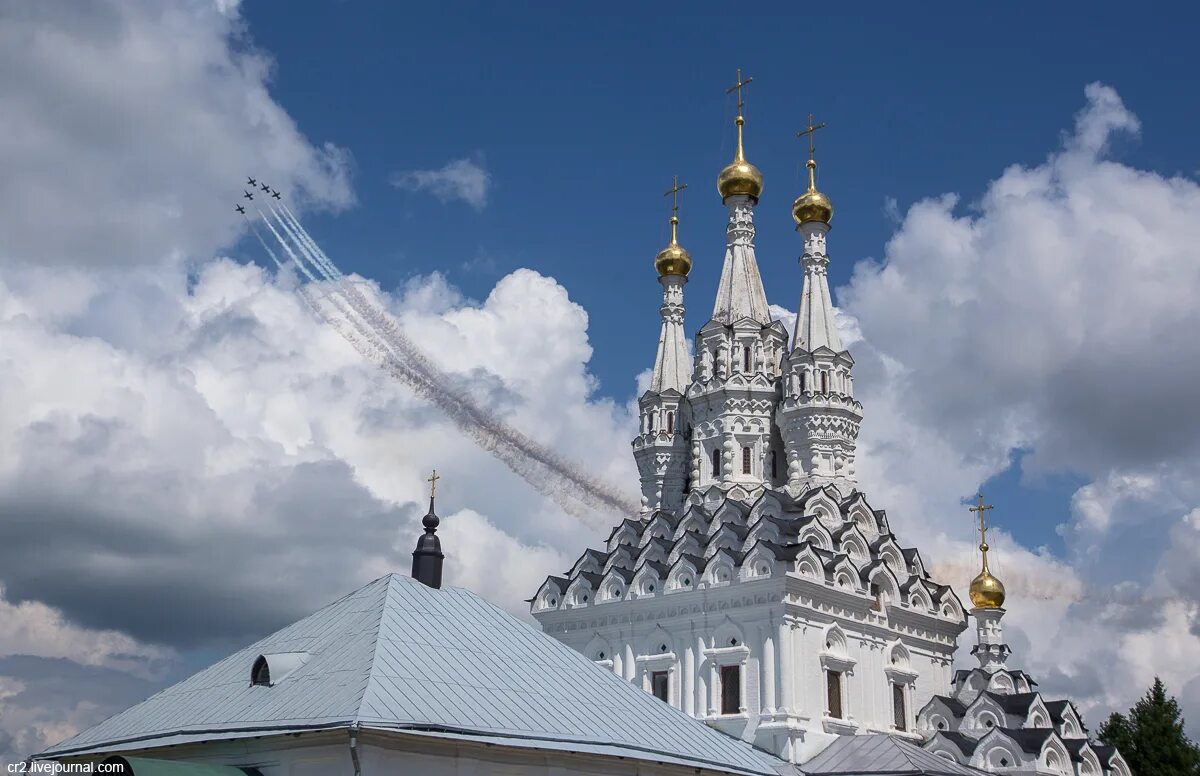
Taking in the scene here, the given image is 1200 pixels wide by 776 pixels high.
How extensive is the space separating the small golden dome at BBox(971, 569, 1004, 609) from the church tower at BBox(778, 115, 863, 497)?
560 centimetres

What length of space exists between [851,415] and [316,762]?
892 inches

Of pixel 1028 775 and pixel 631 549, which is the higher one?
pixel 631 549

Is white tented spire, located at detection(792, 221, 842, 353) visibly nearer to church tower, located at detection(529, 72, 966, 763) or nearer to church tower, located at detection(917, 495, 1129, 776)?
church tower, located at detection(529, 72, 966, 763)

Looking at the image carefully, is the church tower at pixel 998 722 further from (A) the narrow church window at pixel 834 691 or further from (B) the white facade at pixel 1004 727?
(A) the narrow church window at pixel 834 691

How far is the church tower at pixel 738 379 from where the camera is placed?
3506 centimetres

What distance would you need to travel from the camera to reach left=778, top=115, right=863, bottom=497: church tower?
33.7 m

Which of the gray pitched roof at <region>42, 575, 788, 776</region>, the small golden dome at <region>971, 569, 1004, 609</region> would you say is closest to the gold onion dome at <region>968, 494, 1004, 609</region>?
the small golden dome at <region>971, 569, 1004, 609</region>

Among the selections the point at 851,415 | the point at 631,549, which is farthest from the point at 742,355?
the point at 631,549

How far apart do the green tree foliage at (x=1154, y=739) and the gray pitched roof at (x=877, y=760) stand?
54.7 ft

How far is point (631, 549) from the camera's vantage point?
33.2 metres

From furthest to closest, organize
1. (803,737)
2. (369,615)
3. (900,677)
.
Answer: (900,677) < (803,737) < (369,615)

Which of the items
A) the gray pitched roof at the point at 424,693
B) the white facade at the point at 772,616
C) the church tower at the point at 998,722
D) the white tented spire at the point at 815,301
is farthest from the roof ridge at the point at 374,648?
the white tented spire at the point at 815,301

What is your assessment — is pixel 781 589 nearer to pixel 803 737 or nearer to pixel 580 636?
pixel 803 737

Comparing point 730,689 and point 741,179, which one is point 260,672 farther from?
point 741,179
